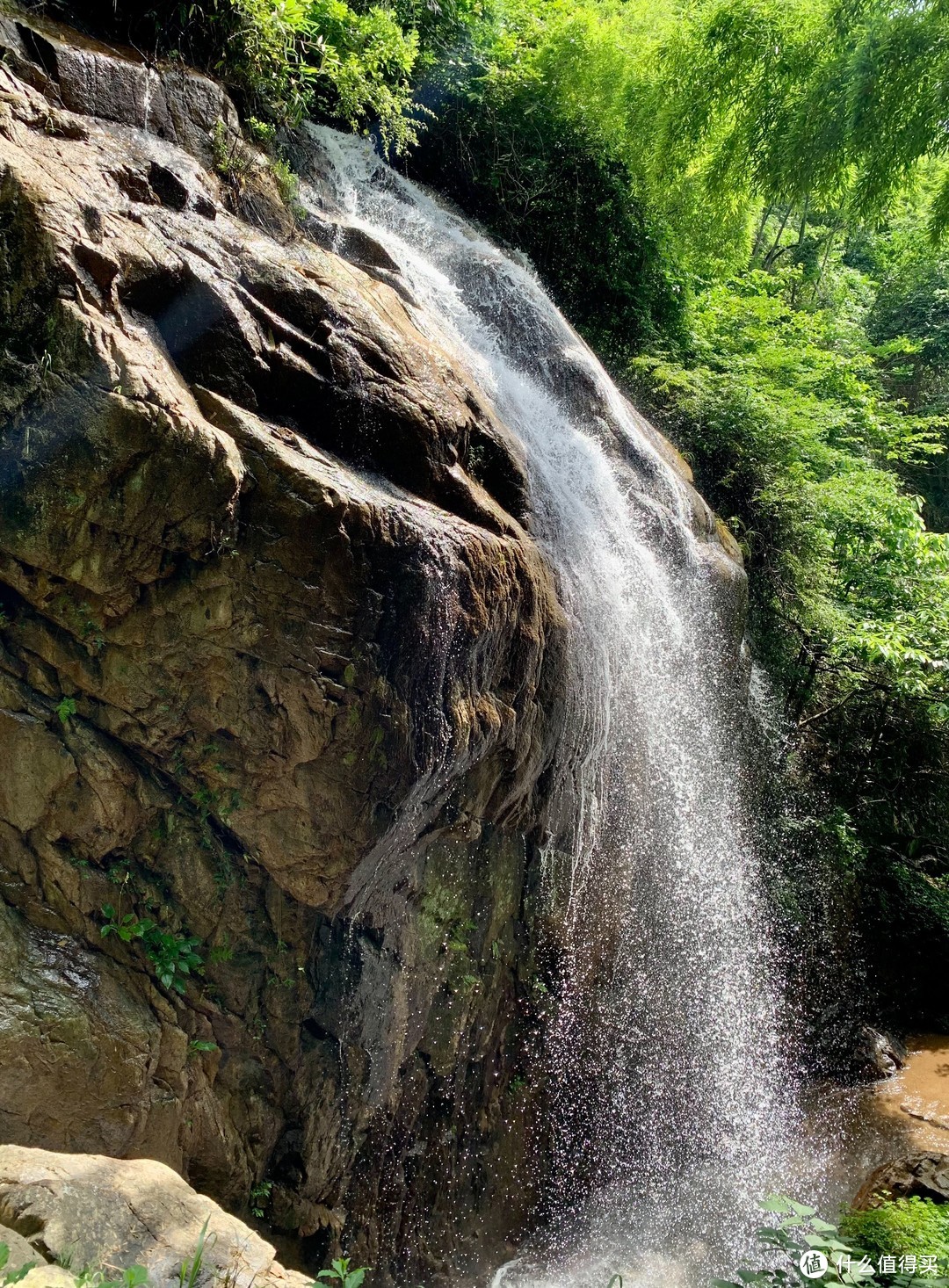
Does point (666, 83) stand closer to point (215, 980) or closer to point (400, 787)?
point (400, 787)

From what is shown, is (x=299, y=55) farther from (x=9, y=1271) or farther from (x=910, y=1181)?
(x=910, y=1181)

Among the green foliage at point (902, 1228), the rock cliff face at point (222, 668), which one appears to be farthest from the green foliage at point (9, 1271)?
the green foliage at point (902, 1228)

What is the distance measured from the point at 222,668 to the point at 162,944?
3.83 feet

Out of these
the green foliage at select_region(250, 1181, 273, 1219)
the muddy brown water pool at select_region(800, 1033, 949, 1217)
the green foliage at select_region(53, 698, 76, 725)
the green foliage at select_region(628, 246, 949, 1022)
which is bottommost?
the green foliage at select_region(250, 1181, 273, 1219)

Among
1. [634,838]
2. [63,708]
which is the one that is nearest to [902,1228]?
[634,838]

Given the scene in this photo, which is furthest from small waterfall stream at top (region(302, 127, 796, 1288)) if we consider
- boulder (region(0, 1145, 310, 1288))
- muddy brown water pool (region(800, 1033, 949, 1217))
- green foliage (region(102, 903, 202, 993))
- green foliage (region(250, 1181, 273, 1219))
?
boulder (region(0, 1145, 310, 1288))

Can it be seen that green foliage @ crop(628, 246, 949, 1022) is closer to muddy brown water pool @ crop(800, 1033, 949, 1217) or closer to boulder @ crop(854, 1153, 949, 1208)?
muddy brown water pool @ crop(800, 1033, 949, 1217)

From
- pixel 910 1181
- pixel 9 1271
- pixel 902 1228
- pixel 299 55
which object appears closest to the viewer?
pixel 9 1271

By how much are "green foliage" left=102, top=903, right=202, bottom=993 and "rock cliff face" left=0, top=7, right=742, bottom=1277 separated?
0.01m

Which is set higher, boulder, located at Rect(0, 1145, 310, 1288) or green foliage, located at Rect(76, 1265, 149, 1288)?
green foliage, located at Rect(76, 1265, 149, 1288)

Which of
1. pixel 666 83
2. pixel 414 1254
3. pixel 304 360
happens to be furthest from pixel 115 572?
pixel 666 83

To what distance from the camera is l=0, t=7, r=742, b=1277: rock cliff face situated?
298cm

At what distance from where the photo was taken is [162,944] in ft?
11.5

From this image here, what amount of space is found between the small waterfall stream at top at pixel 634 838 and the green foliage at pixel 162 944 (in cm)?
207
